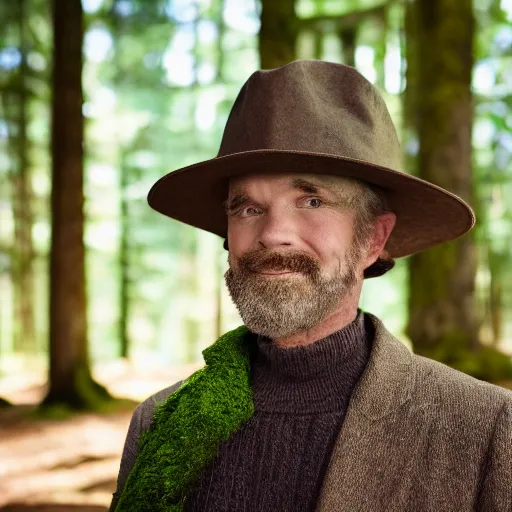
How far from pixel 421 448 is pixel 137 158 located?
57.6 feet

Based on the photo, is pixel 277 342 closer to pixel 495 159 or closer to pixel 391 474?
pixel 391 474

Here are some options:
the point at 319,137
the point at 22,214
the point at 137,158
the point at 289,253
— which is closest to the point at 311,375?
the point at 289,253

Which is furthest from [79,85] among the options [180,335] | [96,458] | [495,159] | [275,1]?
[180,335]

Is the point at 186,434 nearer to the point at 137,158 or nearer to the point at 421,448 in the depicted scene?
the point at 421,448

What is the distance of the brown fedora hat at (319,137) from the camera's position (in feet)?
6.28

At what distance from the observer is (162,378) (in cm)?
1441

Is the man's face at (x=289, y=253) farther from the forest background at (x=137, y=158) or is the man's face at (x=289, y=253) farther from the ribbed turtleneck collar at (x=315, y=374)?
the forest background at (x=137, y=158)

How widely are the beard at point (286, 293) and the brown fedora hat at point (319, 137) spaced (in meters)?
0.31

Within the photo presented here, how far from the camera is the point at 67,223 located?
9273mm

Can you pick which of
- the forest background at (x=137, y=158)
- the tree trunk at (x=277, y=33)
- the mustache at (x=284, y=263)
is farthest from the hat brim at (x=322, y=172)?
the forest background at (x=137, y=158)

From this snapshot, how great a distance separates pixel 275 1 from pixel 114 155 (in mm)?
13237

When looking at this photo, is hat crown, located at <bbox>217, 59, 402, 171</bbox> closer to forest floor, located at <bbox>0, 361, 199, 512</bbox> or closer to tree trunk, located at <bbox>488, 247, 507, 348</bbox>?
forest floor, located at <bbox>0, 361, 199, 512</bbox>

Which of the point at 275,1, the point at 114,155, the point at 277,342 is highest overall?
the point at 275,1

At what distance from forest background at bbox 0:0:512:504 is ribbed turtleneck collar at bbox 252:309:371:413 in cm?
646
